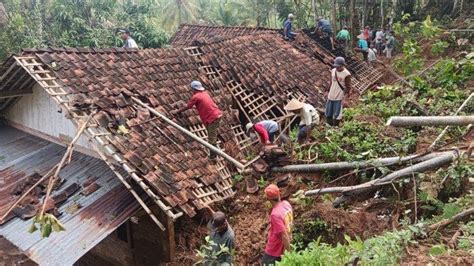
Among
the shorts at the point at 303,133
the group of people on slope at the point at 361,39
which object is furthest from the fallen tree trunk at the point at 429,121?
the group of people on slope at the point at 361,39

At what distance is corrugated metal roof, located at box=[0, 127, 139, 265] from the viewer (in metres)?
5.75

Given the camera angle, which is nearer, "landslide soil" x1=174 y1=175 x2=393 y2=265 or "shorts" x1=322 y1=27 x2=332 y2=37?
"landslide soil" x1=174 y1=175 x2=393 y2=265

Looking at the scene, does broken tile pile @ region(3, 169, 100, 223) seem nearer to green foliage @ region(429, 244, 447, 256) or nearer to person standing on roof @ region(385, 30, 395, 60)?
green foliage @ region(429, 244, 447, 256)

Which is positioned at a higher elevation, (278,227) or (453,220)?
(453,220)

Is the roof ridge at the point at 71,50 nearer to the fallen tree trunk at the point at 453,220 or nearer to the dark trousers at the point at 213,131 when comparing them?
the dark trousers at the point at 213,131

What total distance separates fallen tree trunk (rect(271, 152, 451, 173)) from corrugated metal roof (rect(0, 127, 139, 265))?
9.38 feet

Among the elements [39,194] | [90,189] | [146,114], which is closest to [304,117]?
[146,114]

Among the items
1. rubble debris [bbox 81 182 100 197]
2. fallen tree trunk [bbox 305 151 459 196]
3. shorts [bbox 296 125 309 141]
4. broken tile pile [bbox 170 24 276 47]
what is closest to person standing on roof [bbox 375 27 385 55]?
broken tile pile [bbox 170 24 276 47]

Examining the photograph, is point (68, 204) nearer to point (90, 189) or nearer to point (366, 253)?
point (90, 189)

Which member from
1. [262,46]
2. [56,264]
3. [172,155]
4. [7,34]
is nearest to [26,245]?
[56,264]

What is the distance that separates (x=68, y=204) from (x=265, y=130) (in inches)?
148

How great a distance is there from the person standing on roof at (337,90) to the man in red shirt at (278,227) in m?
4.89

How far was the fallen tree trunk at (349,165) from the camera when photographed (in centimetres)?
574

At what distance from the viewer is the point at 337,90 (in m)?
9.38
